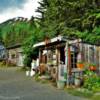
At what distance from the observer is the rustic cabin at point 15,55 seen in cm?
4303

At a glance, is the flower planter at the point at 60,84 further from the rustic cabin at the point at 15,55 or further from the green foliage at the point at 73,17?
the rustic cabin at the point at 15,55

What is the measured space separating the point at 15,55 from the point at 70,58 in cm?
2224

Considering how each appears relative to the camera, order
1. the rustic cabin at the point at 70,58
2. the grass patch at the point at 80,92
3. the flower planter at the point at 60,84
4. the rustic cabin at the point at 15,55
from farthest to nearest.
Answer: the rustic cabin at the point at 15,55
the rustic cabin at the point at 70,58
the flower planter at the point at 60,84
the grass patch at the point at 80,92

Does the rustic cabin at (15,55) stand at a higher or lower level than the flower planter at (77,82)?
higher

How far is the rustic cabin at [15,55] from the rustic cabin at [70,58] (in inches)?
664

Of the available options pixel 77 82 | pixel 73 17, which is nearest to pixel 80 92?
pixel 77 82

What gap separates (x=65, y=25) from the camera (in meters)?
29.4

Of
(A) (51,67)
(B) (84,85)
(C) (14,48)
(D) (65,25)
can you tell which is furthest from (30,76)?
(C) (14,48)

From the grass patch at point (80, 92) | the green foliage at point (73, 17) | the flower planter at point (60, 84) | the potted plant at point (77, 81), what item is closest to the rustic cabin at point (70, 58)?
the potted plant at point (77, 81)

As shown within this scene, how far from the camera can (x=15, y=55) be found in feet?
146

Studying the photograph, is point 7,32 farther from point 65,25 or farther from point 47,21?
point 65,25

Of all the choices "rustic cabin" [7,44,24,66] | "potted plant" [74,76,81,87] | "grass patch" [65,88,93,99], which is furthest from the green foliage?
"rustic cabin" [7,44,24,66]

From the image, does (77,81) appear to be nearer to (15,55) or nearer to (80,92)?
(80,92)

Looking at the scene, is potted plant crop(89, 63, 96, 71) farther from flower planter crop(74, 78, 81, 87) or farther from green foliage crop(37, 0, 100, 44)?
green foliage crop(37, 0, 100, 44)
